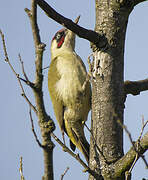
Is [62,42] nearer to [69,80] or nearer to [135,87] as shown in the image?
[69,80]

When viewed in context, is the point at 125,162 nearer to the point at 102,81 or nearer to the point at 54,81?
the point at 102,81

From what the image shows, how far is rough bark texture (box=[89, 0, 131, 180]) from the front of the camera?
327 cm

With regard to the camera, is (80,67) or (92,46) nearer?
(92,46)

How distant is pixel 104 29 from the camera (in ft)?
11.1

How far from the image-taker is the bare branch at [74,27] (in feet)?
9.15

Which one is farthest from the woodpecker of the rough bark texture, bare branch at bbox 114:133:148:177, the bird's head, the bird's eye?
bare branch at bbox 114:133:148:177

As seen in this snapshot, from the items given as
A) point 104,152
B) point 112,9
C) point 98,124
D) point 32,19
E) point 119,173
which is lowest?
point 119,173

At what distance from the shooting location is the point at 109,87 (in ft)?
10.9

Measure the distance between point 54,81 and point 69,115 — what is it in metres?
0.56

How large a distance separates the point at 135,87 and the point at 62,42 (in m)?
2.05

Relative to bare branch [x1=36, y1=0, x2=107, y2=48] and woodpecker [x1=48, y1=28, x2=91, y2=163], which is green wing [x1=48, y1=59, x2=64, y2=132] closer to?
woodpecker [x1=48, y1=28, x2=91, y2=163]

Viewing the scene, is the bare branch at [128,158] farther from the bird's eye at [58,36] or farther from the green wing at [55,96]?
the bird's eye at [58,36]

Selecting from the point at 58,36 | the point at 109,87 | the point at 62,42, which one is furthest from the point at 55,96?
the point at 109,87

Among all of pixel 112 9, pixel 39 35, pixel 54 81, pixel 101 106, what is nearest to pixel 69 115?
pixel 54 81
